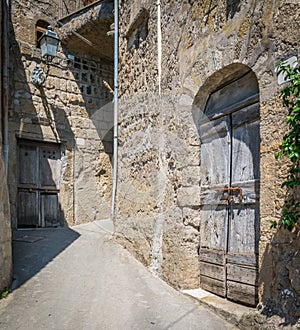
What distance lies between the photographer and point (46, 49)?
6.29m

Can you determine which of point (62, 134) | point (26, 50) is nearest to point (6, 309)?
point (62, 134)

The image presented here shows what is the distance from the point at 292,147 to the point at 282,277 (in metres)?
0.87

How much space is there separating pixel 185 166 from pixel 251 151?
2.85 feet

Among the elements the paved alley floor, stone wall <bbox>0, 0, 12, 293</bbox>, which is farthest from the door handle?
stone wall <bbox>0, 0, 12, 293</bbox>

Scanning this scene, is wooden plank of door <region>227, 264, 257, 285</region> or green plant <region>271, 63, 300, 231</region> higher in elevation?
green plant <region>271, 63, 300, 231</region>

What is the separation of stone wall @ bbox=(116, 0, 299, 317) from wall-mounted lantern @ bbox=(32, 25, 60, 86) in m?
1.75

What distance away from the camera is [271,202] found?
2418mm

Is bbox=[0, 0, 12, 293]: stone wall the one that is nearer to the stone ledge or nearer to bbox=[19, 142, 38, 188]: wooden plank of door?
the stone ledge

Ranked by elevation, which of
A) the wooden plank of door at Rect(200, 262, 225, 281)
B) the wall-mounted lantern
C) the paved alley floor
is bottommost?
the paved alley floor

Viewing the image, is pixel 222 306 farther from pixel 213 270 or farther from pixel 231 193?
pixel 231 193

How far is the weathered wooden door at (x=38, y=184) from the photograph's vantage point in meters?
6.57

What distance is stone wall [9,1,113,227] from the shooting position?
646 cm

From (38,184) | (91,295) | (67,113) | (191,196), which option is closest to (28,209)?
(38,184)

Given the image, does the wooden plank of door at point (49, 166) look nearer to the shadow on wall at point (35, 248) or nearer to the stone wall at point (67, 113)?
the stone wall at point (67, 113)
